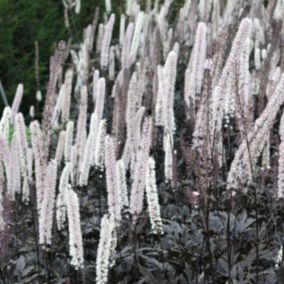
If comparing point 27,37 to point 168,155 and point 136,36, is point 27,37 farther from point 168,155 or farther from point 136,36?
point 168,155

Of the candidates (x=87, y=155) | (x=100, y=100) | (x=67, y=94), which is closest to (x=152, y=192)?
(x=87, y=155)

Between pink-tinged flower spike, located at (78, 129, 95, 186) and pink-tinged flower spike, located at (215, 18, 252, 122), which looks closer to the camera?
pink-tinged flower spike, located at (215, 18, 252, 122)

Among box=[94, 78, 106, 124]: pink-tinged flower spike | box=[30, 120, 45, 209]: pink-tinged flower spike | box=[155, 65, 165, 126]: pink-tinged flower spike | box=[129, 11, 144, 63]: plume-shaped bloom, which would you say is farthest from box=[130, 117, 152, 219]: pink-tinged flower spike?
box=[129, 11, 144, 63]: plume-shaped bloom

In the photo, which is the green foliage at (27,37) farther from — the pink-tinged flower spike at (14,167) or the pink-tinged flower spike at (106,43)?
the pink-tinged flower spike at (14,167)

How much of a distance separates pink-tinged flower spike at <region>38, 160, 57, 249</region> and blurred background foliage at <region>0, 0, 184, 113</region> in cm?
606

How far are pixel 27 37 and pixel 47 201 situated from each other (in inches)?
284

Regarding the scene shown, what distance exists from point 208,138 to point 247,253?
27.4 inches

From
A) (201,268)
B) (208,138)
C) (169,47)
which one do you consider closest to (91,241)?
(201,268)

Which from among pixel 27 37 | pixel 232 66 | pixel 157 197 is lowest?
pixel 157 197

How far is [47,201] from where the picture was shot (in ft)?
9.56

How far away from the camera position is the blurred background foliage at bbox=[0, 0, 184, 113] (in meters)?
9.38

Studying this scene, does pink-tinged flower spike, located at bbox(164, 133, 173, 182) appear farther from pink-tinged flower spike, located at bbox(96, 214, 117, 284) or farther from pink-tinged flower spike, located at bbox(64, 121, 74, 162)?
pink-tinged flower spike, located at bbox(96, 214, 117, 284)

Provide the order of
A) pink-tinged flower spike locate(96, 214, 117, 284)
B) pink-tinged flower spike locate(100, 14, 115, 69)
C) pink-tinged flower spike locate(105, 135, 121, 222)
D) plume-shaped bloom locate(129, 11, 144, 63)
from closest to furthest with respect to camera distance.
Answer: pink-tinged flower spike locate(96, 214, 117, 284) < pink-tinged flower spike locate(105, 135, 121, 222) < pink-tinged flower spike locate(100, 14, 115, 69) < plume-shaped bloom locate(129, 11, 144, 63)

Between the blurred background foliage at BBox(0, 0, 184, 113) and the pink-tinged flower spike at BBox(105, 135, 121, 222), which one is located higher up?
the blurred background foliage at BBox(0, 0, 184, 113)
